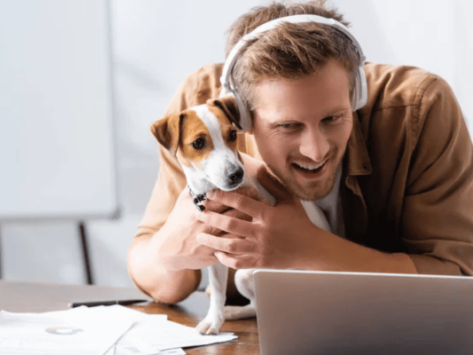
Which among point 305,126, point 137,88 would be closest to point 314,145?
point 305,126

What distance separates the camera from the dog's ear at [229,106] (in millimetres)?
1234

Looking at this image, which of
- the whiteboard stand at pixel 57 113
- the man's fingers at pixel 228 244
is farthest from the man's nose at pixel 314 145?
the whiteboard stand at pixel 57 113

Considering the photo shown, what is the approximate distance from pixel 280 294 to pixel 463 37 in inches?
78.9

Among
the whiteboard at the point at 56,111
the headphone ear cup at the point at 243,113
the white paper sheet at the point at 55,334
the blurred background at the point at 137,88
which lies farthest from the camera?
the whiteboard at the point at 56,111

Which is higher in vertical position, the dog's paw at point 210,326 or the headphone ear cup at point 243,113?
the headphone ear cup at point 243,113

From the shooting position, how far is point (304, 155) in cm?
124

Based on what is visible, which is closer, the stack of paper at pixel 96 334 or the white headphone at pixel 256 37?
the stack of paper at pixel 96 334

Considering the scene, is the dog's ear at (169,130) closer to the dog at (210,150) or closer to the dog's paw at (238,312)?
the dog at (210,150)

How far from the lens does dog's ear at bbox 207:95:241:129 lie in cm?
123

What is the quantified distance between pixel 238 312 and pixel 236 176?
0.33 meters

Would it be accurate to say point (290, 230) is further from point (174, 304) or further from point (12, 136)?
point (12, 136)

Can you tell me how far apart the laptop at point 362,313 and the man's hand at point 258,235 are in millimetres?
367

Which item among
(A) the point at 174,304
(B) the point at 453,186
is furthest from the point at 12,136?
(B) the point at 453,186

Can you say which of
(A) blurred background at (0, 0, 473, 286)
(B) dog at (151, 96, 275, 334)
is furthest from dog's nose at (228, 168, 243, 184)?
(A) blurred background at (0, 0, 473, 286)
